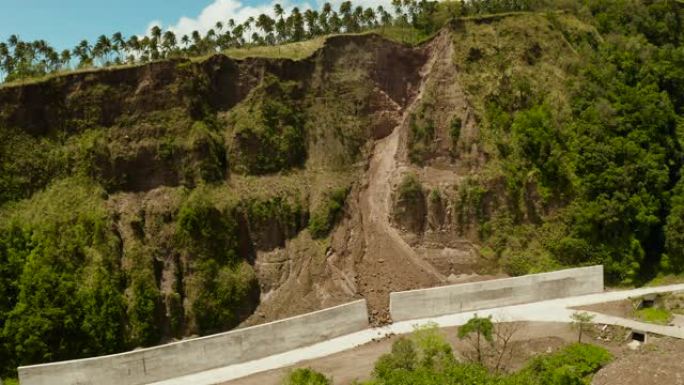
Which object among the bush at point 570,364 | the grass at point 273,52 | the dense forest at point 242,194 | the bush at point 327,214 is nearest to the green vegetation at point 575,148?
the dense forest at point 242,194

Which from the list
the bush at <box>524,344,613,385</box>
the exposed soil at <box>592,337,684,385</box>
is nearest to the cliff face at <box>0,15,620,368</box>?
the bush at <box>524,344,613,385</box>

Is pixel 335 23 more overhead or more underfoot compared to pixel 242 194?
more overhead

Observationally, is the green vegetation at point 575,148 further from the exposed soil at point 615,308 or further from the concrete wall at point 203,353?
the concrete wall at point 203,353

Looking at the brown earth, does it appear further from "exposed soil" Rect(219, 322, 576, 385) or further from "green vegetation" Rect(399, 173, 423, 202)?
"exposed soil" Rect(219, 322, 576, 385)

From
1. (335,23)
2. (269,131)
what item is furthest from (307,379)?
(335,23)

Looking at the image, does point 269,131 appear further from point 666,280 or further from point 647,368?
point 666,280

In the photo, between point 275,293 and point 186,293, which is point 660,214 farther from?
point 186,293

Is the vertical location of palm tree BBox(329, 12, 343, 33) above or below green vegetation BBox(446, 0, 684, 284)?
above
